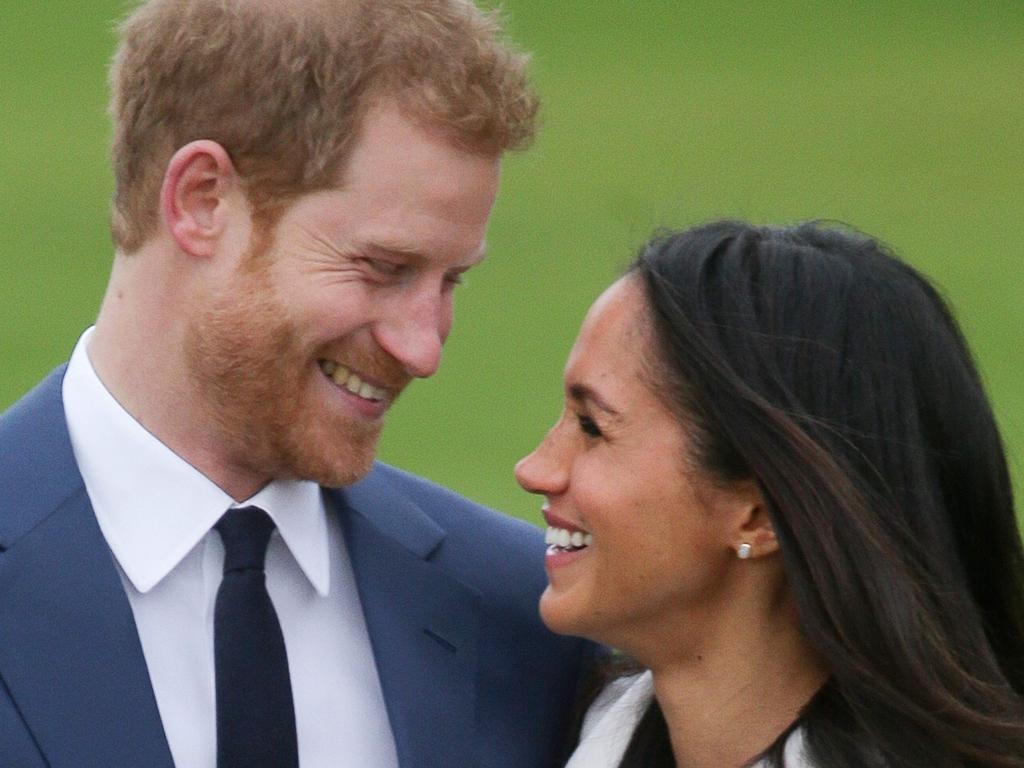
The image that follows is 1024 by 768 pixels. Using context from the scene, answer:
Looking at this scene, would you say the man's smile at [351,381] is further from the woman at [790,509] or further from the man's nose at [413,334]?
the woman at [790,509]

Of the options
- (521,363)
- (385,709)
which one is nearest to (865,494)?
(385,709)

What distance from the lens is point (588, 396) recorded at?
3.35 metres

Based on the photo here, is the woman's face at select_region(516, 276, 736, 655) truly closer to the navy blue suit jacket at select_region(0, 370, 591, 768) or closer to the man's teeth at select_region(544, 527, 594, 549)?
the man's teeth at select_region(544, 527, 594, 549)

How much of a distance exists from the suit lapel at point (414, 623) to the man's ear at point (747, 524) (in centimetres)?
53

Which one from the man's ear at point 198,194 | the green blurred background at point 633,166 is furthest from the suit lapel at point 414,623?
the green blurred background at point 633,166

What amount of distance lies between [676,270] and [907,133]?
14.8 m

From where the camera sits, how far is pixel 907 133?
17.7m

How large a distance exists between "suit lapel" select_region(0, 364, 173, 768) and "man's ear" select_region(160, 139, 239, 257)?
1.32 feet

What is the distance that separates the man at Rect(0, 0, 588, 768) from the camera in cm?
320

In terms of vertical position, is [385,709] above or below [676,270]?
below

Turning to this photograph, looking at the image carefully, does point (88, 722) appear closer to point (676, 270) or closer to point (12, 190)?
point (676, 270)

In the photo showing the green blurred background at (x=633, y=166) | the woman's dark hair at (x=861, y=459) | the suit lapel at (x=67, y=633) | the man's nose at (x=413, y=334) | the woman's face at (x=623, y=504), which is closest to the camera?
the suit lapel at (x=67, y=633)

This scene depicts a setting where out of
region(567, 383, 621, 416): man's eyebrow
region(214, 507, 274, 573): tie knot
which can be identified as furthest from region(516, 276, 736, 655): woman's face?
region(214, 507, 274, 573): tie knot

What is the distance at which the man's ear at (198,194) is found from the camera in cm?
335
